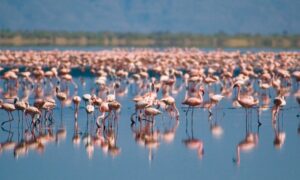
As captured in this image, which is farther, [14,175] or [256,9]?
[256,9]

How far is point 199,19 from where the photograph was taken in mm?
122875

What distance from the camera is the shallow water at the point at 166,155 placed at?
13547mm

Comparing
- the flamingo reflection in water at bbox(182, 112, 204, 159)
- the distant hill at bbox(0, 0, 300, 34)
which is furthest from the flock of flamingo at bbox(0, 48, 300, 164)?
the distant hill at bbox(0, 0, 300, 34)

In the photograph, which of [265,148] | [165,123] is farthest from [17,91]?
[265,148]

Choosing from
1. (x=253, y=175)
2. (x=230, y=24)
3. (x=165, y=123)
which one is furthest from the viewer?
(x=230, y=24)

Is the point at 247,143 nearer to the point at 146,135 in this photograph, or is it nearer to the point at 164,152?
the point at 164,152

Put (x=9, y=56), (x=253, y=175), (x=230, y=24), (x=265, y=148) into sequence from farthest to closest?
(x=230, y=24) → (x=9, y=56) → (x=265, y=148) → (x=253, y=175)

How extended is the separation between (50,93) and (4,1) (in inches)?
4044

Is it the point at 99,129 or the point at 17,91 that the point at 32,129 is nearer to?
the point at 99,129

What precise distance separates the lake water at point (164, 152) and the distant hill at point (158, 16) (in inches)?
4004

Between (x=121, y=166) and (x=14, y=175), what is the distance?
66.6 inches

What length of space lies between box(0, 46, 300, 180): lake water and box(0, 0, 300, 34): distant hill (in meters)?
102

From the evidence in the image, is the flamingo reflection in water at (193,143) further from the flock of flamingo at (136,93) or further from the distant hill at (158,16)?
the distant hill at (158,16)

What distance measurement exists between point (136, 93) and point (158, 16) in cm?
10173
